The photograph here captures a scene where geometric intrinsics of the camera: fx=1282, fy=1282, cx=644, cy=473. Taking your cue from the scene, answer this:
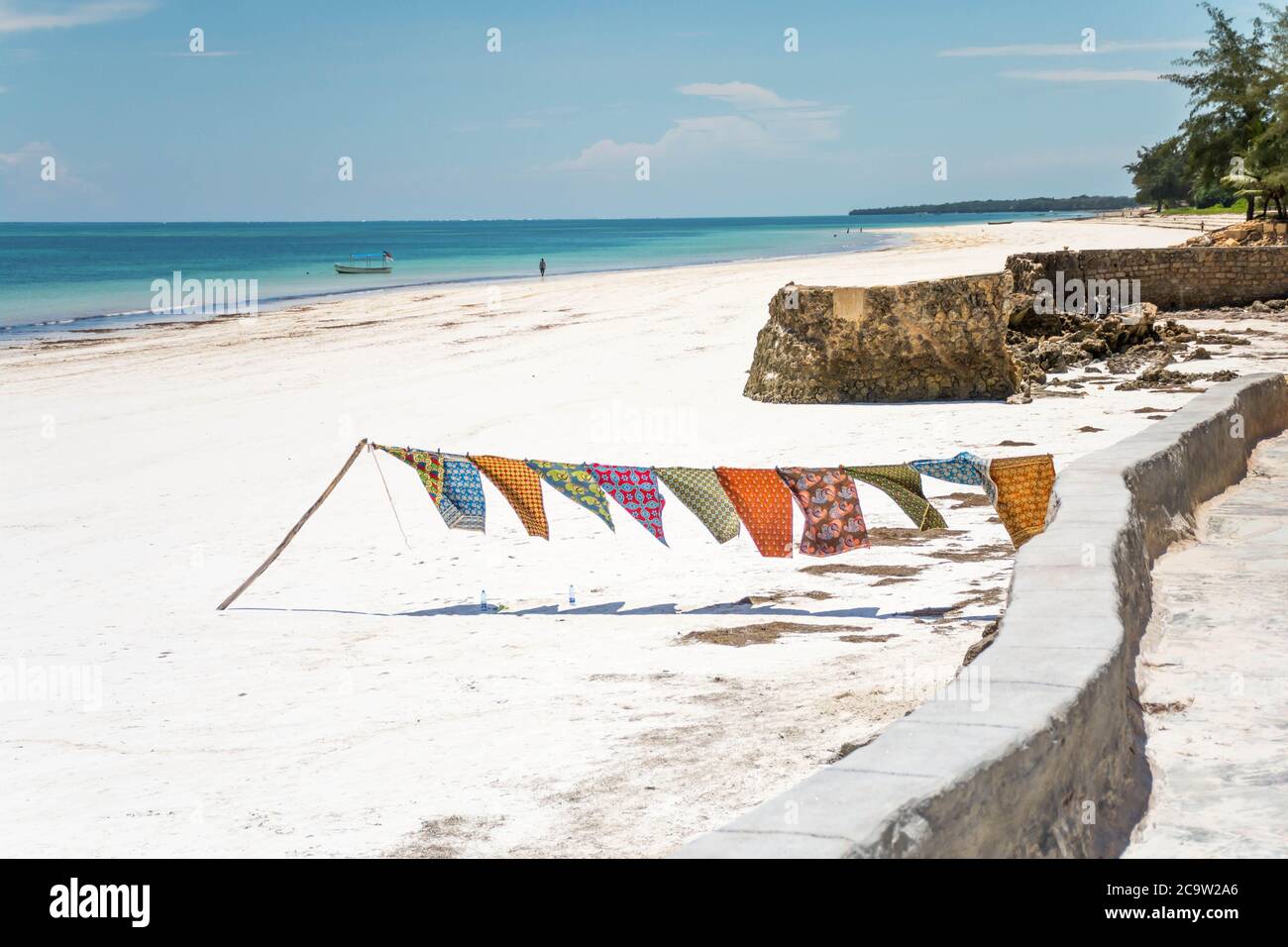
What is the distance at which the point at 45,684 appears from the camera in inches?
280

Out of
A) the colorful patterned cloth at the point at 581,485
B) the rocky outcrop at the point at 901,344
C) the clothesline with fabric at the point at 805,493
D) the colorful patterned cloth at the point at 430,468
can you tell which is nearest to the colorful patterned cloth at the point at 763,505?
the clothesline with fabric at the point at 805,493

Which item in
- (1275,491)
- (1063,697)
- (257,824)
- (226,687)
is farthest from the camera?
(1275,491)

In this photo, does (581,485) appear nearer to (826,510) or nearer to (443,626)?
(443,626)

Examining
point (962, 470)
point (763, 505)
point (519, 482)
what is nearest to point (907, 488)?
point (962, 470)

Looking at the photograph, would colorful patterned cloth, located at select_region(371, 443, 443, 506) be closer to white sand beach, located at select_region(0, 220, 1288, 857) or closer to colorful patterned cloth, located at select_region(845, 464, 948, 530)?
white sand beach, located at select_region(0, 220, 1288, 857)

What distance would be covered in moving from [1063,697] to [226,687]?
4.89m

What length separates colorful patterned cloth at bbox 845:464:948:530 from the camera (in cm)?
820

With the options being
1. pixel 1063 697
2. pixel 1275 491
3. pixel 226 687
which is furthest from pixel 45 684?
pixel 1275 491

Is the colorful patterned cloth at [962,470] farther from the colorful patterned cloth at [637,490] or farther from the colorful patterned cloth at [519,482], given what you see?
the colorful patterned cloth at [519,482]

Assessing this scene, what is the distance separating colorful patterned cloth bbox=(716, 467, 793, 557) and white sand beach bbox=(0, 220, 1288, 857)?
1.11 ft

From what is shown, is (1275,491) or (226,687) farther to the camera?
(1275,491)

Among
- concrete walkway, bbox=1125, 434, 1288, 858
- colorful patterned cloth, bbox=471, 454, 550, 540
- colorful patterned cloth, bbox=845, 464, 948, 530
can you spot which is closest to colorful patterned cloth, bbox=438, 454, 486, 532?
colorful patterned cloth, bbox=471, 454, 550, 540

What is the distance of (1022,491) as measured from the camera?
26.1 ft
